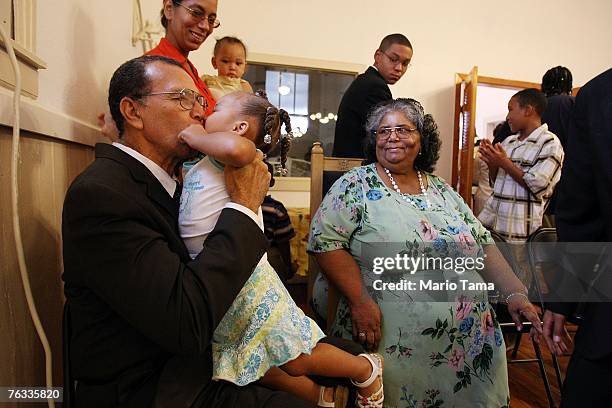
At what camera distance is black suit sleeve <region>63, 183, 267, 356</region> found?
72 centimetres

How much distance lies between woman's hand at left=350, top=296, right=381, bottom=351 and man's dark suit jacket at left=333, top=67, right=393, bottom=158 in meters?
0.94

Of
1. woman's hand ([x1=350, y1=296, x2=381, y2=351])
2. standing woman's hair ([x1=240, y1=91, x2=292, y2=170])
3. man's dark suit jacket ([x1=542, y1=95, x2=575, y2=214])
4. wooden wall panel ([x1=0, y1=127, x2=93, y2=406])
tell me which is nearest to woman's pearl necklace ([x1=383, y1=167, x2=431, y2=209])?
woman's hand ([x1=350, y1=296, x2=381, y2=351])

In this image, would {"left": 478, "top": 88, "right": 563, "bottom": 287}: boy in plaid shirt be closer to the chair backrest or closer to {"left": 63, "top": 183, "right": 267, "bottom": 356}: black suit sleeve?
the chair backrest

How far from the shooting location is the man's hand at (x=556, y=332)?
43.3 inches

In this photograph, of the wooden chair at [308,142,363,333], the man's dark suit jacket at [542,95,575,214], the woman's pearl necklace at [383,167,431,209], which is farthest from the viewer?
the man's dark suit jacket at [542,95,575,214]

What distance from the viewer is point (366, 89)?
7.07 feet

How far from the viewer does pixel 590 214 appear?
1.02 m

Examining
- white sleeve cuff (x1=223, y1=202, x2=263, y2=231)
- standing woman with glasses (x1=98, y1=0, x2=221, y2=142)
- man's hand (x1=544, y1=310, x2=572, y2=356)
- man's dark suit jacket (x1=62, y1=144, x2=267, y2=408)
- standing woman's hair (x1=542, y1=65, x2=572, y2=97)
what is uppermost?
standing woman's hair (x1=542, y1=65, x2=572, y2=97)

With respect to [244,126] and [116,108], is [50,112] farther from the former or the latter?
[244,126]

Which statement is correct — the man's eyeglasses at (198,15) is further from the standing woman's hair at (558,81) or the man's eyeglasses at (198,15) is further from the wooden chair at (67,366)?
the standing woman's hair at (558,81)

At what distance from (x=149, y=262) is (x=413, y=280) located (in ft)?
3.29

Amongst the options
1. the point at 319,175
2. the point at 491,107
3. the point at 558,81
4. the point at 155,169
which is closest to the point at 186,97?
the point at 155,169

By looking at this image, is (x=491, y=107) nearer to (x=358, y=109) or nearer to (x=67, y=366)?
(x=358, y=109)

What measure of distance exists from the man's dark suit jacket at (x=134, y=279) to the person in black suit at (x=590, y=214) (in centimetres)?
75
